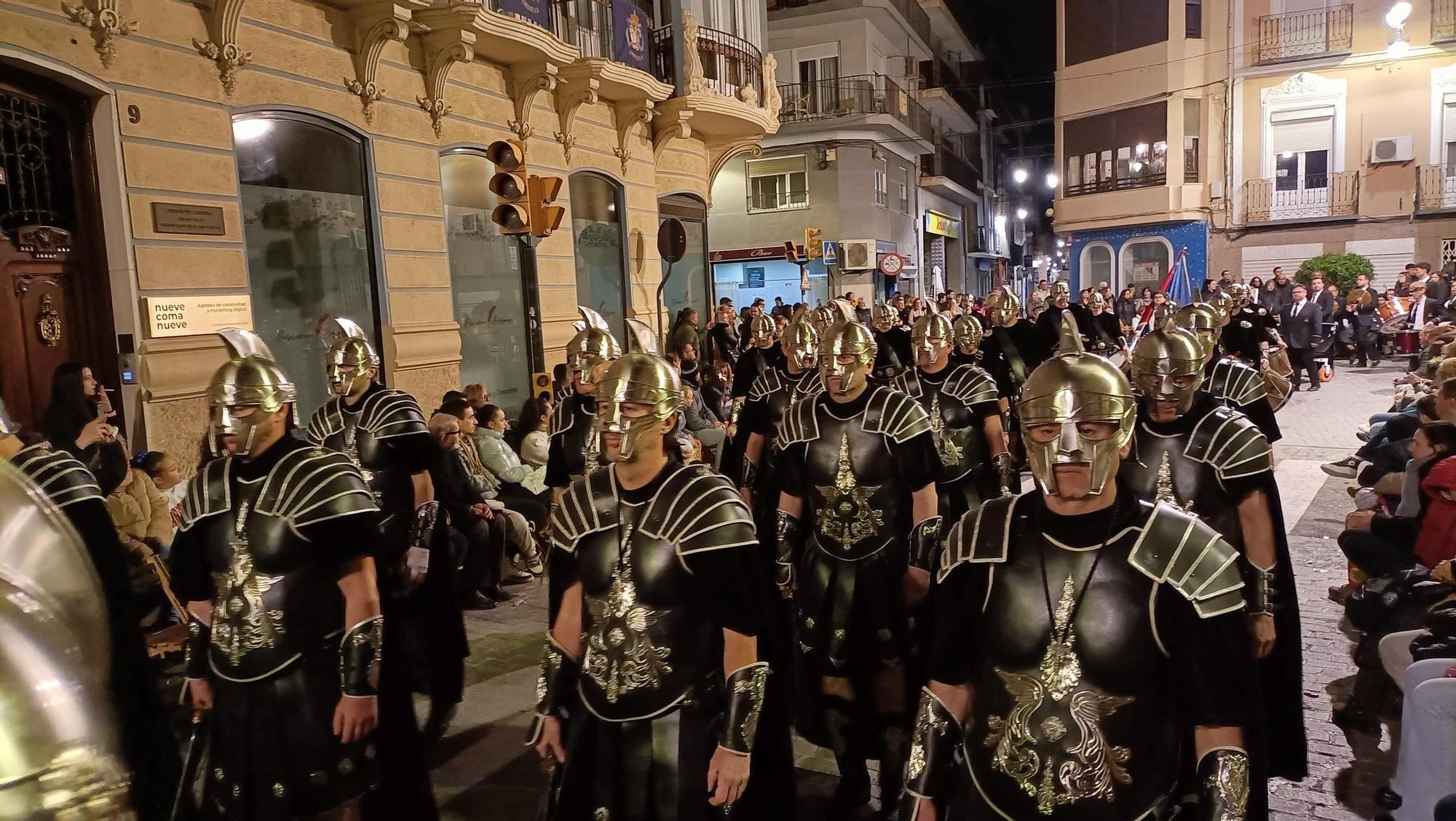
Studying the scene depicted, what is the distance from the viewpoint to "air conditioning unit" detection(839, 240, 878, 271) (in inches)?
1113

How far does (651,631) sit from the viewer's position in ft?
9.80

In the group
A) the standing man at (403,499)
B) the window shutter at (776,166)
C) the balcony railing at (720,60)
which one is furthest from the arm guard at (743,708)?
the window shutter at (776,166)

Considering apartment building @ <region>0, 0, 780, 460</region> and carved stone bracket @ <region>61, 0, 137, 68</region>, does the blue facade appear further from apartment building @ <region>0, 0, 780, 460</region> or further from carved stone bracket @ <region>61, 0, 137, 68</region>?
carved stone bracket @ <region>61, 0, 137, 68</region>

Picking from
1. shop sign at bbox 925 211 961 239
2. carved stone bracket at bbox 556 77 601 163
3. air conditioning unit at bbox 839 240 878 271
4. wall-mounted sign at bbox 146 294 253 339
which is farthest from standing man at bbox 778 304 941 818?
shop sign at bbox 925 211 961 239

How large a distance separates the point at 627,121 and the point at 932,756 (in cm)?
1383

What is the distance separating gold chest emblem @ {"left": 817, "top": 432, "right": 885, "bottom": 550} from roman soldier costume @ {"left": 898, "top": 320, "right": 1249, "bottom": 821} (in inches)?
78.0

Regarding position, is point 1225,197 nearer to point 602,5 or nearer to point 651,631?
point 602,5

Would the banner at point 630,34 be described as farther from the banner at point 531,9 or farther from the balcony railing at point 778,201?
the balcony railing at point 778,201

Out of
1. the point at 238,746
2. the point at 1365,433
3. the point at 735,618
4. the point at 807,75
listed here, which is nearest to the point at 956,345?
the point at 1365,433

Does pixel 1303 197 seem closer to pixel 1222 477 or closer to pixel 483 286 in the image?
pixel 483 286

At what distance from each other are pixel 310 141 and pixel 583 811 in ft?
28.6

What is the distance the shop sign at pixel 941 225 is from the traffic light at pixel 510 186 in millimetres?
28839

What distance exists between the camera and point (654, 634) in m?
2.99

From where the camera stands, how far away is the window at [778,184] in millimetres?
28703
